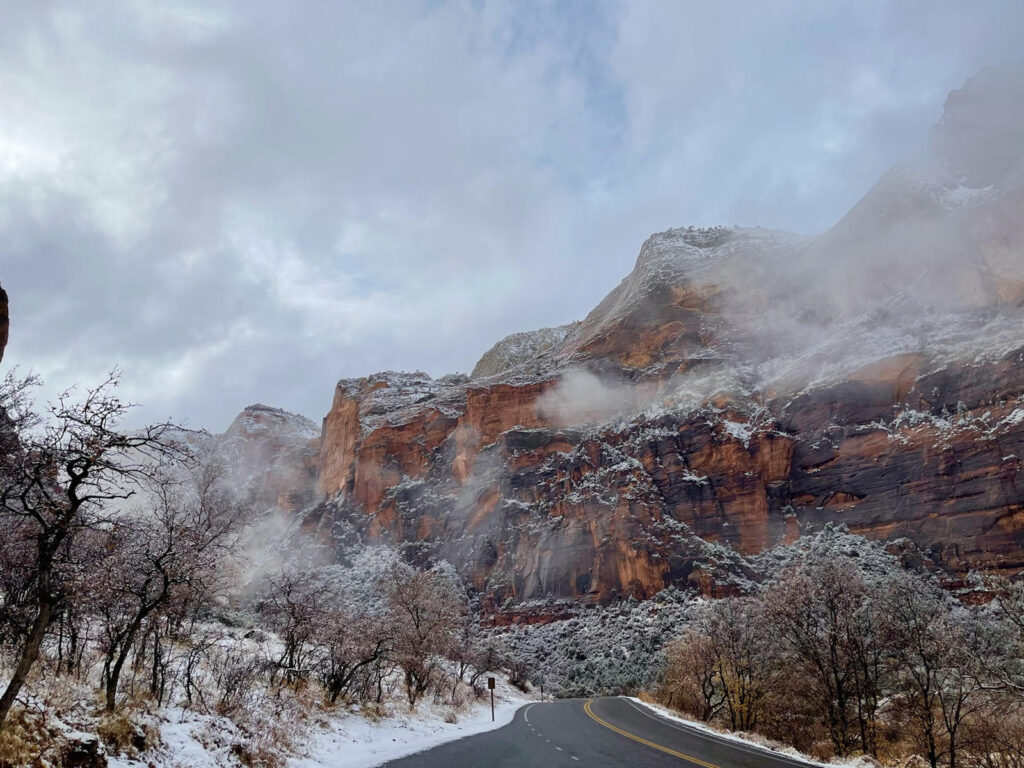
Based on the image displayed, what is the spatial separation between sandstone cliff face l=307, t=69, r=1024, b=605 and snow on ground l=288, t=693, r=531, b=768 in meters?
60.8

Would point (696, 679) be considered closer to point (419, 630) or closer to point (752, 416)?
point (419, 630)

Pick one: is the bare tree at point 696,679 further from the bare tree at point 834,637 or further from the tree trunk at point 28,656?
the tree trunk at point 28,656

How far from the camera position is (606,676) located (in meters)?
63.0

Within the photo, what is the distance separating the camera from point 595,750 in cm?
1501

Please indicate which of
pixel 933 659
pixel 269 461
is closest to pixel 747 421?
pixel 933 659

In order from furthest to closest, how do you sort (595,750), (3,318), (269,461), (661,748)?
(269,461)
(3,318)
(661,748)
(595,750)

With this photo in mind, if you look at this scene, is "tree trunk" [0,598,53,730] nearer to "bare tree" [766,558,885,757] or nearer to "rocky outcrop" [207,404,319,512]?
"bare tree" [766,558,885,757]

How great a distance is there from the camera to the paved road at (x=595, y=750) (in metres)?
12.7

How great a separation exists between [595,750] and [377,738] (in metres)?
6.37

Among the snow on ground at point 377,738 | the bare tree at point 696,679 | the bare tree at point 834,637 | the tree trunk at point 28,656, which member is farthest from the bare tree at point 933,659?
A: the tree trunk at point 28,656

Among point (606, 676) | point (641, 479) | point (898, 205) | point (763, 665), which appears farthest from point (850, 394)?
point (763, 665)

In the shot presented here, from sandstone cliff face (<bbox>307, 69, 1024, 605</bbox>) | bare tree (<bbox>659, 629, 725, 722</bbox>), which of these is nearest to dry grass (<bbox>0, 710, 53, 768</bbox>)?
bare tree (<bbox>659, 629, 725, 722</bbox>)

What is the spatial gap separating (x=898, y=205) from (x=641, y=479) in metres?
69.5

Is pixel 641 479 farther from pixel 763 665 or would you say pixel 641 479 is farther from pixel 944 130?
pixel 944 130
